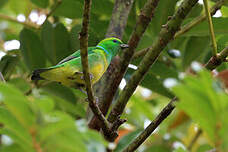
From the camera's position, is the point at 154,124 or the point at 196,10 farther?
the point at 196,10

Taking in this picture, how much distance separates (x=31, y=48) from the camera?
103 inches

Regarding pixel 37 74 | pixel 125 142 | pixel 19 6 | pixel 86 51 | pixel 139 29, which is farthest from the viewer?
pixel 19 6

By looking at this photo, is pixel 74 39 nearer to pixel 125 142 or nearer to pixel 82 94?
pixel 82 94

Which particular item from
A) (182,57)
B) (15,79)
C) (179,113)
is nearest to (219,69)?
(182,57)

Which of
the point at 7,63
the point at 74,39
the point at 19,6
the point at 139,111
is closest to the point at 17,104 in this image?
the point at 7,63

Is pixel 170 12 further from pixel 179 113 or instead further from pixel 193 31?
pixel 179 113

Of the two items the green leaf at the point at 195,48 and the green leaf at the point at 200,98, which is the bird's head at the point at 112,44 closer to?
the green leaf at the point at 195,48

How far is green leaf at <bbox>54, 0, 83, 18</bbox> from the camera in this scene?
2.78m

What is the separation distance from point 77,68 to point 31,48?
0.38m

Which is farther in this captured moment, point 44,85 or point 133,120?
point 133,120

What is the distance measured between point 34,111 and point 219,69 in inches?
82.6

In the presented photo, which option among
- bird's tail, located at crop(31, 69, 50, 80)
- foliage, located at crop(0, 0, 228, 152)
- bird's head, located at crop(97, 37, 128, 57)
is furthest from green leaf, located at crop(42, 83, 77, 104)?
bird's head, located at crop(97, 37, 128, 57)

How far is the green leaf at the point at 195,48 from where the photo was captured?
107 inches

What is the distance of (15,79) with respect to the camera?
9.28 feet
